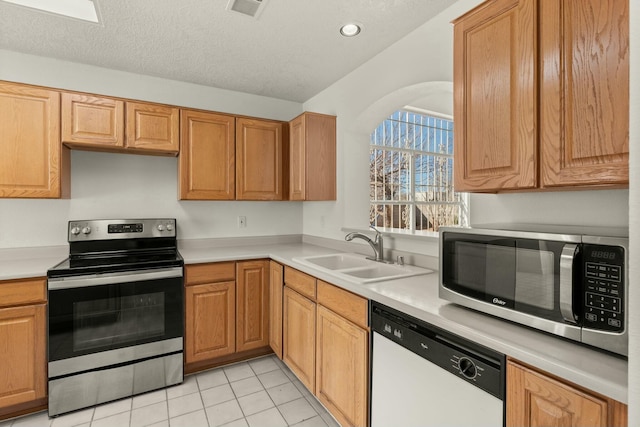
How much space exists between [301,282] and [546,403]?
4.91 ft

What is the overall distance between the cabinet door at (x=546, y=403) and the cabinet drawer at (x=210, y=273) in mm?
2033

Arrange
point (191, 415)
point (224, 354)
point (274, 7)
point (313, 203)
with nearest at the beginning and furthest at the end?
point (274, 7), point (191, 415), point (224, 354), point (313, 203)

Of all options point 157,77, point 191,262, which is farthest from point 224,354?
point 157,77

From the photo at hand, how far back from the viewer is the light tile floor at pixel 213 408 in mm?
1937

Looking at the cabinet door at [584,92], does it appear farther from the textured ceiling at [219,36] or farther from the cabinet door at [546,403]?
the textured ceiling at [219,36]

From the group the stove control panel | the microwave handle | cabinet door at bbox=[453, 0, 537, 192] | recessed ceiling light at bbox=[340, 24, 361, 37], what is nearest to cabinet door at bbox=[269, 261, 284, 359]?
the stove control panel

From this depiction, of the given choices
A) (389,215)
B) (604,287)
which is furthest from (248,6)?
(389,215)

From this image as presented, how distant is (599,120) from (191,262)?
2.36 m

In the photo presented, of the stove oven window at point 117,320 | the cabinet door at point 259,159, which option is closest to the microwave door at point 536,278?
the stove oven window at point 117,320

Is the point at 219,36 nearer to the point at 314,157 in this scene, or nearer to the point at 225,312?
the point at 314,157

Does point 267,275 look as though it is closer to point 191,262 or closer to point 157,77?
point 191,262

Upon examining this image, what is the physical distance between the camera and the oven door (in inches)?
79.2

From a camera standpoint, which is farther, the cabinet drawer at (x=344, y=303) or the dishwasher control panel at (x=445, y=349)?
the cabinet drawer at (x=344, y=303)

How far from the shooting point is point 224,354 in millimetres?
2541
